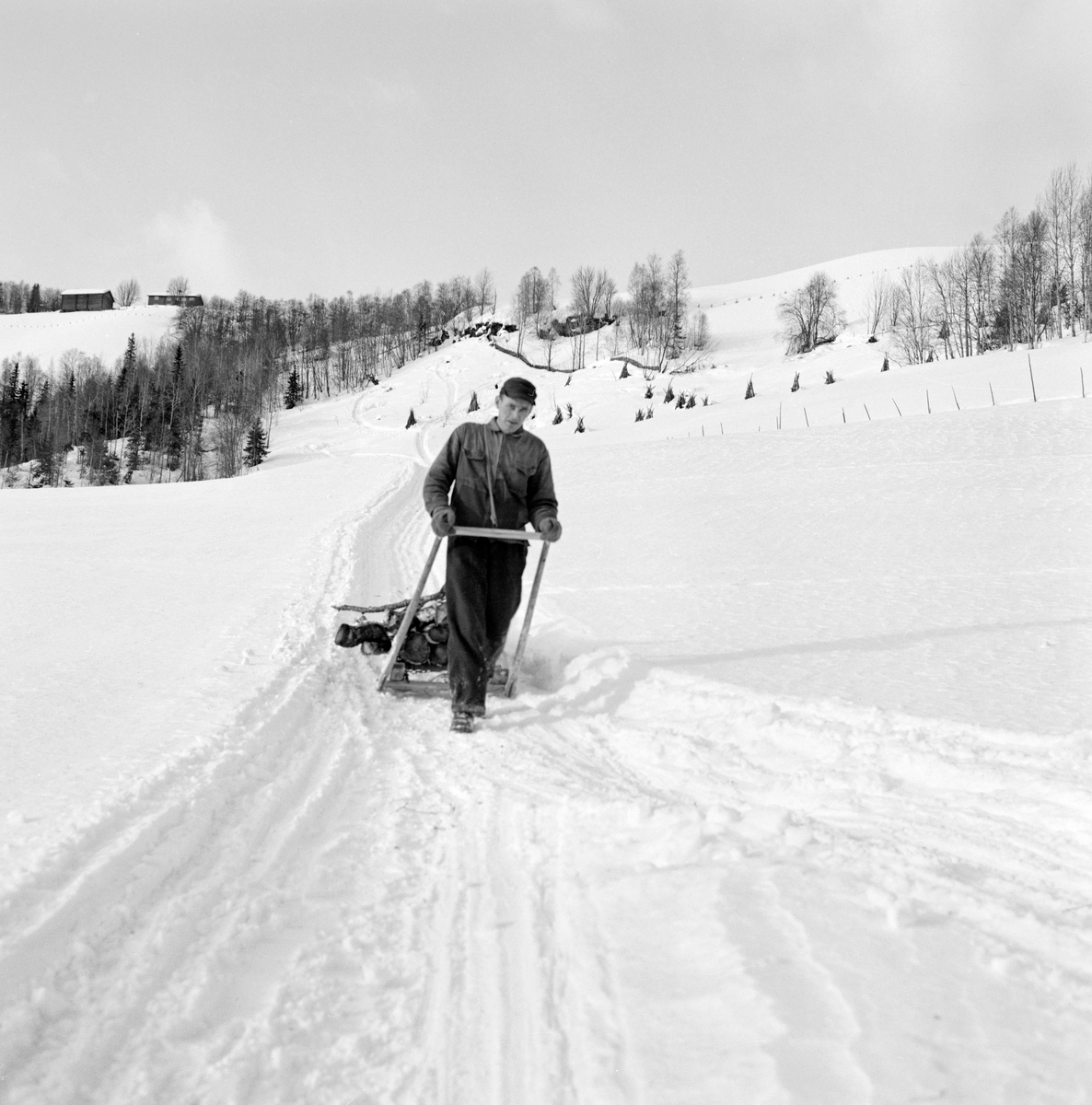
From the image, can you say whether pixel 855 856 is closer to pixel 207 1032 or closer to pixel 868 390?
pixel 207 1032

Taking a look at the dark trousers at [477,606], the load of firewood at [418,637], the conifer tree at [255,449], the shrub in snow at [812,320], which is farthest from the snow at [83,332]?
the dark trousers at [477,606]

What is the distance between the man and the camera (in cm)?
429

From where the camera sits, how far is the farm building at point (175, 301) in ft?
411

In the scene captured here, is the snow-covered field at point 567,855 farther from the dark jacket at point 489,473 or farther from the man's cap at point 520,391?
the man's cap at point 520,391

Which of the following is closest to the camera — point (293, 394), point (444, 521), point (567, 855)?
point (567, 855)

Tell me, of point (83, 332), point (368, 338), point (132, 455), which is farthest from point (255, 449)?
point (83, 332)

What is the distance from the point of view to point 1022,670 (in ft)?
15.4

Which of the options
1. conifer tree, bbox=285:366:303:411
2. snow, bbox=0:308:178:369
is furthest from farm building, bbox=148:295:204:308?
conifer tree, bbox=285:366:303:411

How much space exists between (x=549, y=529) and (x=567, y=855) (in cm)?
221

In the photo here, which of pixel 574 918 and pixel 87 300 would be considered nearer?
pixel 574 918

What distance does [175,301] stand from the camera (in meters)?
128

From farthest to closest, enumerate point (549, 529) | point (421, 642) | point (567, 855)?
point (421, 642)
point (549, 529)
point (567, 855)

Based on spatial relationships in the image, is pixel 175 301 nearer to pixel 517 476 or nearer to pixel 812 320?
pixel 812 320

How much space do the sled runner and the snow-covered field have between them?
24cm
